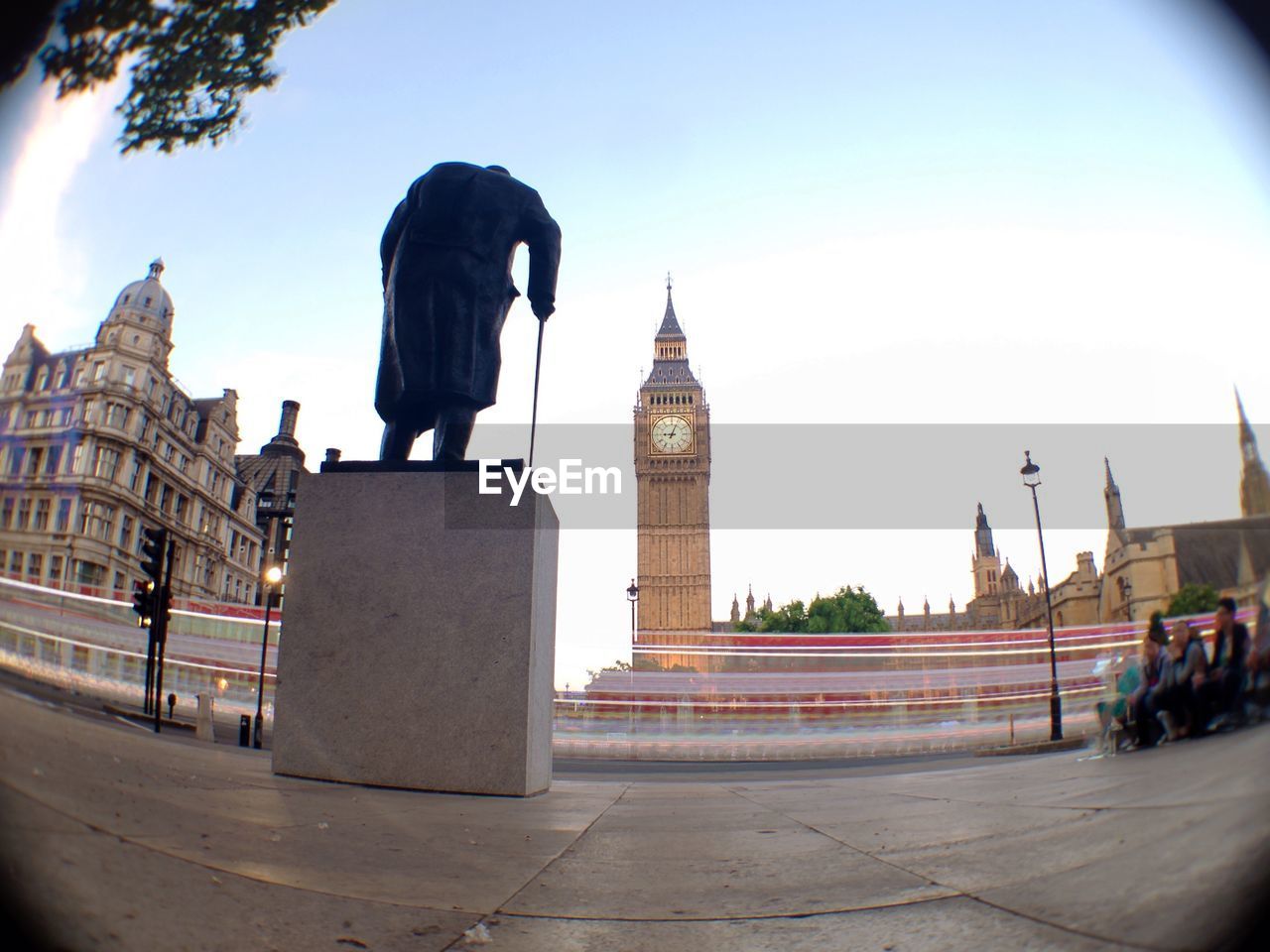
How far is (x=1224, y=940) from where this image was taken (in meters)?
0.66

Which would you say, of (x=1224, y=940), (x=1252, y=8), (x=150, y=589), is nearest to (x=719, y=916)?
(x=1224, y=940)

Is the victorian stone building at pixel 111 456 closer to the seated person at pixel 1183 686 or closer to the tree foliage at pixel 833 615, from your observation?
the seated person at pixel 1183 686

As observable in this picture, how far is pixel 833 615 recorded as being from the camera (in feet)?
225

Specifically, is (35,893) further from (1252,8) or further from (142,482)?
(1252,8)

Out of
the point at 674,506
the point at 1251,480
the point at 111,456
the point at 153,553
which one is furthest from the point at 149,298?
the point at 674,506

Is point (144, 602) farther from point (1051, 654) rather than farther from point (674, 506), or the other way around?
point (674, 506)

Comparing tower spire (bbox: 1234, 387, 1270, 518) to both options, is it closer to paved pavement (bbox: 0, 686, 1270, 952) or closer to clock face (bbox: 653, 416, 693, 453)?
paved pavement (bbox: 0, 686, 1270, 952)

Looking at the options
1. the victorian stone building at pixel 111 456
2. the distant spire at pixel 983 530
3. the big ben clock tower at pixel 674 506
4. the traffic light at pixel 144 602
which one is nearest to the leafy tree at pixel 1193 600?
the distant spire at pixel 983 530

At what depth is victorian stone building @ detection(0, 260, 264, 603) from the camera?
0.89 m

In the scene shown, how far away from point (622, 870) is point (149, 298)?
4.62 feet

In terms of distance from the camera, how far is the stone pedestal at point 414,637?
153 inches

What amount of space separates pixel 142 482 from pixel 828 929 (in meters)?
1.34

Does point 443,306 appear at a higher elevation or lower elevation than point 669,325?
lower

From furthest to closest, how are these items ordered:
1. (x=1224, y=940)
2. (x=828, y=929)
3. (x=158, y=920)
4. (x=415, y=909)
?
(x=415, y=909) → (x=828, y=929) → (x=158, y=920) → (x=1224, y=940)
